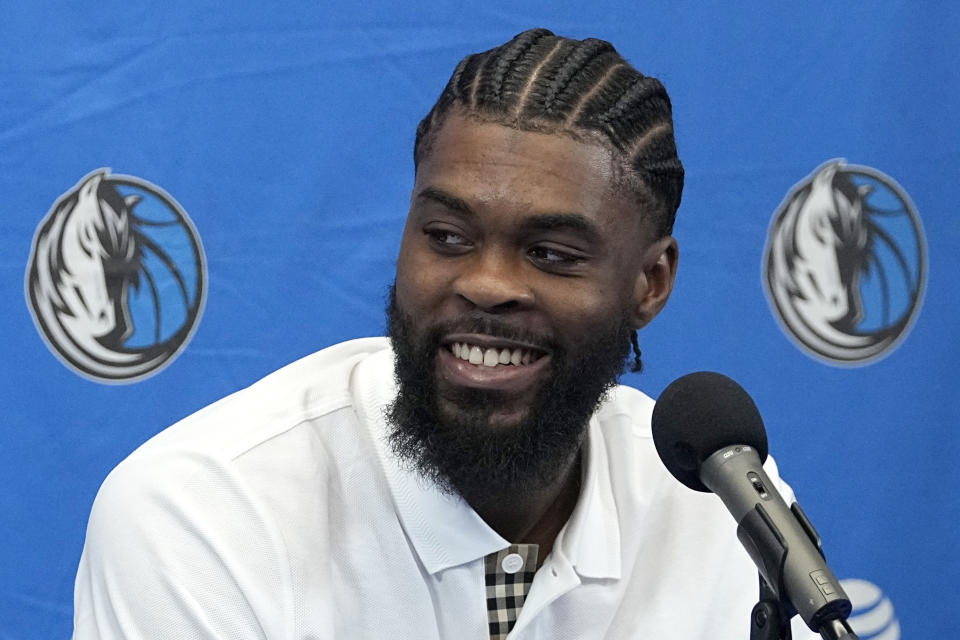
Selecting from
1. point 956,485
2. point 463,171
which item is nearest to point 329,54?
point 463,171

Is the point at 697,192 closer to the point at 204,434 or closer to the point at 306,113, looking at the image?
the point at 306,113

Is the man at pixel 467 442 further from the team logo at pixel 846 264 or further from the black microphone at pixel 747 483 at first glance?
the team logo at pixel 846 264

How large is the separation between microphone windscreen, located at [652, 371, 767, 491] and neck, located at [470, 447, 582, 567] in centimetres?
50

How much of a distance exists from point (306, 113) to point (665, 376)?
717mm

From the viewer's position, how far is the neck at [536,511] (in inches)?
64.8

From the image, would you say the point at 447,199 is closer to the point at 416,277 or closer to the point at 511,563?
the point at 416,277

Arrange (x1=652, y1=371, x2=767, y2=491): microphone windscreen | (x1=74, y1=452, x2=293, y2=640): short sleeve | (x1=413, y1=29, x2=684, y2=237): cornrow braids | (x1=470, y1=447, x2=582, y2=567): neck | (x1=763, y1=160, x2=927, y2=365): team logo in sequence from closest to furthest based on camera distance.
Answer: (x1=652, y1=371, x2=767, y2=491): microphone windscreen, (x1=74, y1=452, x2=293, y2=640): short sleeve, (x1=413, y1=29, x2=684, y2=237): cornrow braids, (x1=470, y1=447, x2=582, y2=567): neck, (x1=763, y1=160, x2=927, y2=365): team logo

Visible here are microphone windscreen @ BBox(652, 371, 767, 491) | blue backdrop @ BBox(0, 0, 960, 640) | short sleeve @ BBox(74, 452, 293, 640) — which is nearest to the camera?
microphone windscreen @ BBox(652, 371, 767, 491)

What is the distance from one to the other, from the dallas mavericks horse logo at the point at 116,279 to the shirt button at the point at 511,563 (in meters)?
0.64

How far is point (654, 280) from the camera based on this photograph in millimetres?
1703

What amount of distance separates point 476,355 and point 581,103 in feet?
1.10

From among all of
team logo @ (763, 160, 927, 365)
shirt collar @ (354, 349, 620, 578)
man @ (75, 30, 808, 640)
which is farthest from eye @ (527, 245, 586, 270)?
team logo @ (763, 160, 927, 365)

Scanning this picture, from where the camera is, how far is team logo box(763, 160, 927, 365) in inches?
83.2

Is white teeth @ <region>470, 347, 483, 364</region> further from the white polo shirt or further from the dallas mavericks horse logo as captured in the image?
the dallas mavericks horse logo
